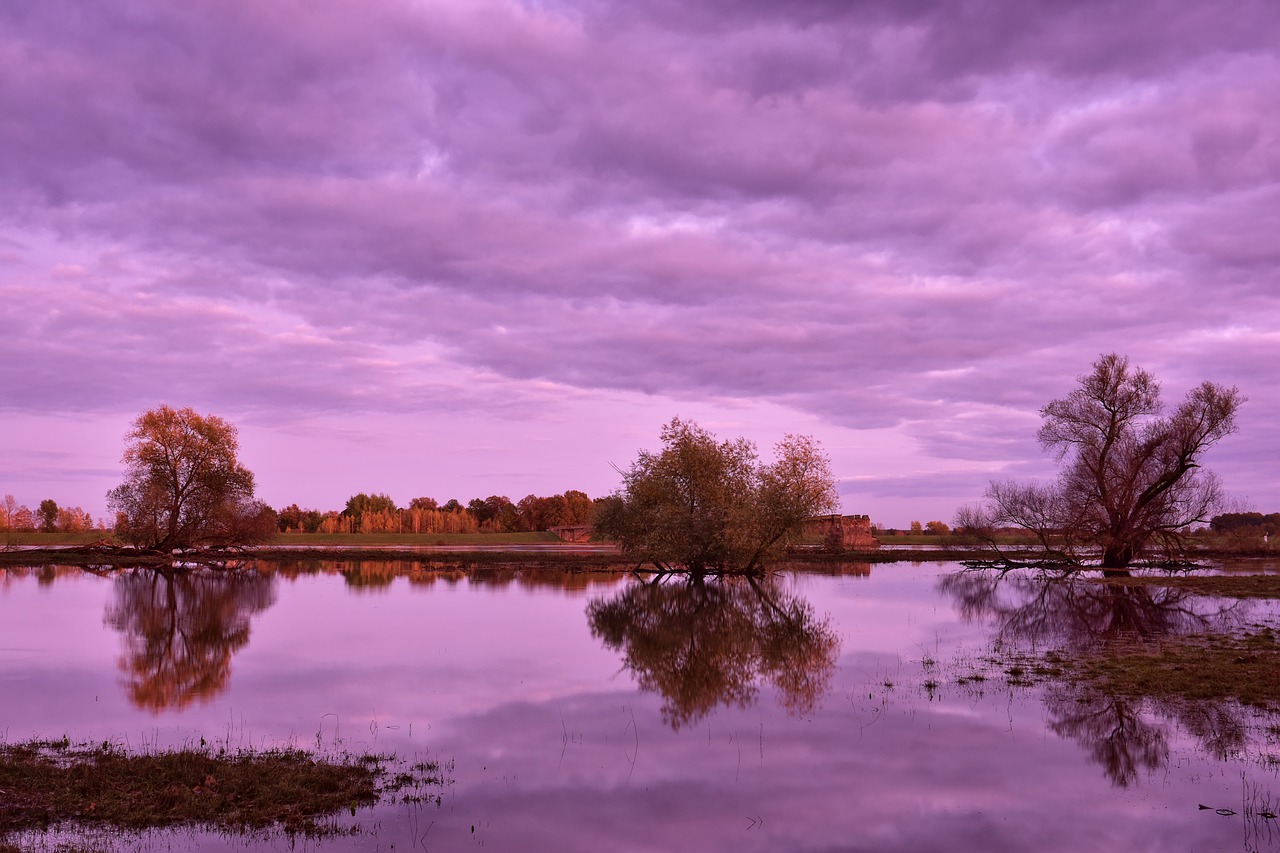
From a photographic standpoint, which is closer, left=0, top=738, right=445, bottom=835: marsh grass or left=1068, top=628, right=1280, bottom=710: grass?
left=0, top=738, right=445, bottom=835: marsh grass

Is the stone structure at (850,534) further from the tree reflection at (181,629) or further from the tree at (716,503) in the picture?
the tree reflection at (181,629)

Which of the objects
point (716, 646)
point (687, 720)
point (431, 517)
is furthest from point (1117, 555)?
point (431, 517)

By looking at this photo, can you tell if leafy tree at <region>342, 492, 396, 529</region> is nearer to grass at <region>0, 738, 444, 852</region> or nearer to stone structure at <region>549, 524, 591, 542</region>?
stone structure at <region>549, 524, 591, 542</region>

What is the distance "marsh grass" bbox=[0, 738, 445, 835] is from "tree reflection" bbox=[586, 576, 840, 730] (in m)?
6.17

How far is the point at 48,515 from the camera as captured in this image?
162 meters

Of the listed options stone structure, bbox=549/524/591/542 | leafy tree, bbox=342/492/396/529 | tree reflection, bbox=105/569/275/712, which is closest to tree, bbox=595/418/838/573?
tree reflection, bbox=105/569/275/712

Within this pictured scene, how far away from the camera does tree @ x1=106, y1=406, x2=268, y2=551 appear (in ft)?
255

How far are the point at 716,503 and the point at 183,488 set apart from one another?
50209 millimetres

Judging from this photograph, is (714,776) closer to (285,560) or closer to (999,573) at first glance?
(999,573)

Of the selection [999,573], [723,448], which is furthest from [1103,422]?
[723,448]

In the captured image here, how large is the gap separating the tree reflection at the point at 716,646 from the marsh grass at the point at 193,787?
6174 millimetres

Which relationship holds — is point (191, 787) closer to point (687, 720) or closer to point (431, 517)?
point (687, 720)

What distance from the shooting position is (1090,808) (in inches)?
448

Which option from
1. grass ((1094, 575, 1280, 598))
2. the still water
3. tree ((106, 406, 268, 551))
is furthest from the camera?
tree ((106, 406, 268, 551))
